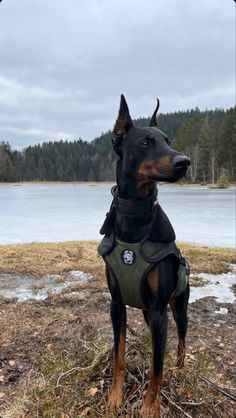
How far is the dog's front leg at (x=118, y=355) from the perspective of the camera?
2.67 meters

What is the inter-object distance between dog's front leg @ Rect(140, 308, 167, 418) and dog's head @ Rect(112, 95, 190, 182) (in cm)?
Answer: 91

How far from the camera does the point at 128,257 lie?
2498 millimetres

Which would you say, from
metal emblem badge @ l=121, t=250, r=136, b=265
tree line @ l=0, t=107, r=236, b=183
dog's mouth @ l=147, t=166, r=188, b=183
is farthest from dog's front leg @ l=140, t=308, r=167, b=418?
tree line @ l=0, t=107, r=236, b=183

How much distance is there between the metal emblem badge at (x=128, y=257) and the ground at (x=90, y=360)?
0.94 metres

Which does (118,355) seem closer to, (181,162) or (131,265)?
(131,265)

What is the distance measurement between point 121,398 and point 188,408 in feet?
1.60

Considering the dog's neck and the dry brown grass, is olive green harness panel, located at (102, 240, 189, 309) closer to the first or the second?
the dog's neck

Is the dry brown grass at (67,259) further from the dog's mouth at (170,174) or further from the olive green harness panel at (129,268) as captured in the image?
the dog's mouth at (170,174)

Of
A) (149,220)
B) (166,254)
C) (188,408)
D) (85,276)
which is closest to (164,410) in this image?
(188,408)

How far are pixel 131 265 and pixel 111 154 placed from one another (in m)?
118

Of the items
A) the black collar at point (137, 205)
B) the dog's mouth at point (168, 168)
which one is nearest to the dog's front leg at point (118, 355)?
the black collar at point (137, 205)

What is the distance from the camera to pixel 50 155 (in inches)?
4628

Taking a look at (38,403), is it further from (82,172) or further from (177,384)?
(82,172)

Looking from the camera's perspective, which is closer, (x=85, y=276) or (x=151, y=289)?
(x=151, y=289)
